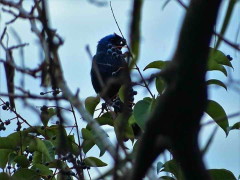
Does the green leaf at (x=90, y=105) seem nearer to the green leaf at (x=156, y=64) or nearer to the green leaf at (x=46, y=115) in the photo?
the green leaf at (x=46, y=115)

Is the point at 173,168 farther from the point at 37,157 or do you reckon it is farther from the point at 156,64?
the point at 37,157

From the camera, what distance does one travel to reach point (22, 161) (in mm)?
2547

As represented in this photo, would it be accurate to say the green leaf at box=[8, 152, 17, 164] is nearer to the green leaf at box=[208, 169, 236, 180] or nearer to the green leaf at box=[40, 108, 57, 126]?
the green leaf at box=[40, 108, 57, 126]

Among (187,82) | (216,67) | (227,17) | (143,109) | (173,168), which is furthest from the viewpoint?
(216,67)

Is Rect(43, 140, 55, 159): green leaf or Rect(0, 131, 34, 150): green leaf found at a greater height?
Rect(0, 131, 34, 150): green leaf

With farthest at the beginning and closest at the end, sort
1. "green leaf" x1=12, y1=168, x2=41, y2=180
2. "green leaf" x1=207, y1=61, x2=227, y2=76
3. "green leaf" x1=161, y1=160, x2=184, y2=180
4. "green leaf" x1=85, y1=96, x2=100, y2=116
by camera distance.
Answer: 1. "green leaf" x1=85, y1=96, x2=100, y2=116
2. "green leaf" x1=207, y1=61, x2=227, y2=76
3. "green leaf" x1=12, y1=168, x2=41, y2=180
4. "green leaf" x1=161, y1=160, x2=184, y2=180

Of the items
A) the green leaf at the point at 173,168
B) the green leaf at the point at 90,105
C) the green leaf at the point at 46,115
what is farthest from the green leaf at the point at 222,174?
the green leaf at the point at 90,105

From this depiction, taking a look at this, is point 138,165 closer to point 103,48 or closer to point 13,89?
point 13,89

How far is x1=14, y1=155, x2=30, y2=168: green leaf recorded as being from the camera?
252 cm

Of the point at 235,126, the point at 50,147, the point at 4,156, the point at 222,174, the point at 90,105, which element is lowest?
the point at 222,174

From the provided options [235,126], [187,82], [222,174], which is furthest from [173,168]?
[187,82]

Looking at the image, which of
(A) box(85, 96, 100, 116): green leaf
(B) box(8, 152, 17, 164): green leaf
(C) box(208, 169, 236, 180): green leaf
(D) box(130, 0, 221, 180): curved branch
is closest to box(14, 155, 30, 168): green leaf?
(B) box(8, 152, 17, 164): green leaf

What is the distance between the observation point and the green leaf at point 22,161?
8.26ft

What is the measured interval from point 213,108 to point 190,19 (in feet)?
5.93
